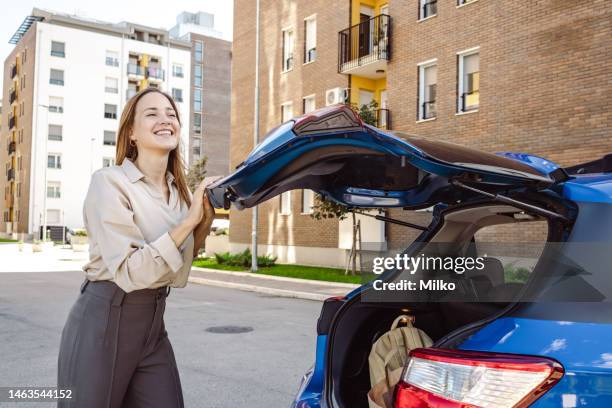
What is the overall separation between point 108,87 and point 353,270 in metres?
52.6

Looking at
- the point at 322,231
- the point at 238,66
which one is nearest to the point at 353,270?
the point at 322,231

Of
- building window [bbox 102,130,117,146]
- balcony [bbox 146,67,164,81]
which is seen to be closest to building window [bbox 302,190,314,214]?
building window [bbox 102,130,117,146]

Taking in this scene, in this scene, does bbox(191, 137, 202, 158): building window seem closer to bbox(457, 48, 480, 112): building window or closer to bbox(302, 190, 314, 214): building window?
bbox(302, 190, 314, 214): building window

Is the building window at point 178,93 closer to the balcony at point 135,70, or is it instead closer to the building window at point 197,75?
the balcony at point 135,70

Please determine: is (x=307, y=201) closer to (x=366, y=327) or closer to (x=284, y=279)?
(x=284, y=279)

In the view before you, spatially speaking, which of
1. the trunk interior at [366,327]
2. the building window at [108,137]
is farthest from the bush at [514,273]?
the building window at [108,137]

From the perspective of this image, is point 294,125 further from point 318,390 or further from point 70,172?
point 70,172

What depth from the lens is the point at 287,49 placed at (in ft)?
82.6

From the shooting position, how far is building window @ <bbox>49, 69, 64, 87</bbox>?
60.3m

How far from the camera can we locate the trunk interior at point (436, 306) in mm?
2822

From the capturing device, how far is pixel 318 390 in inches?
111

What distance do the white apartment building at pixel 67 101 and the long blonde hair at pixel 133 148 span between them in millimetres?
57630

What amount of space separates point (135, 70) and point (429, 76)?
52799 mm

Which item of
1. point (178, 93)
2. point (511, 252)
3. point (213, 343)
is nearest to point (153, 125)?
point (511, 252)
